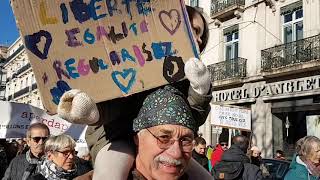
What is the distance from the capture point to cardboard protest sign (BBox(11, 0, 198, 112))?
5.95ft

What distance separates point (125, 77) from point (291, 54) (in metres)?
14.8

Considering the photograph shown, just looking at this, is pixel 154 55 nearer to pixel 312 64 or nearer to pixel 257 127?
pixel 312 64

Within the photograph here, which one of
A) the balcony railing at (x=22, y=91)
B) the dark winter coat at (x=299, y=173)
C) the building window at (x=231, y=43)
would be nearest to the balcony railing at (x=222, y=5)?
the building window at (x=231, y=43)

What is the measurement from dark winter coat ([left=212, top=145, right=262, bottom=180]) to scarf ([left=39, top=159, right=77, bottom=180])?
2.30m

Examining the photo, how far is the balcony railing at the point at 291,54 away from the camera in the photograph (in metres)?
15.0

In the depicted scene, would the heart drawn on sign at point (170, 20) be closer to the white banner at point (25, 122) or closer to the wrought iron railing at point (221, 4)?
the white banner at point (25, 122)

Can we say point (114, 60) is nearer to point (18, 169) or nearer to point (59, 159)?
point (59, 159)

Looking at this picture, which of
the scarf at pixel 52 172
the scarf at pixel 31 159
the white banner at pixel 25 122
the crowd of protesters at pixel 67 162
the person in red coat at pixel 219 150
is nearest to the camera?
the scarf at pixel 52 172

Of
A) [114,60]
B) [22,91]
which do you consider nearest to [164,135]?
[114,60]

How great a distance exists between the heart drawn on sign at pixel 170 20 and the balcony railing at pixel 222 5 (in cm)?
1704

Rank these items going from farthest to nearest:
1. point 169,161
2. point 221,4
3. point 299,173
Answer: point 221,4 → point 299,173 → point 169,161

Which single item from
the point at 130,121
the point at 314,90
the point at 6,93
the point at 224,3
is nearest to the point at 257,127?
the point at 314,90

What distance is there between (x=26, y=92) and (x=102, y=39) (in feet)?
180

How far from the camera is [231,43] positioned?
1953cm
